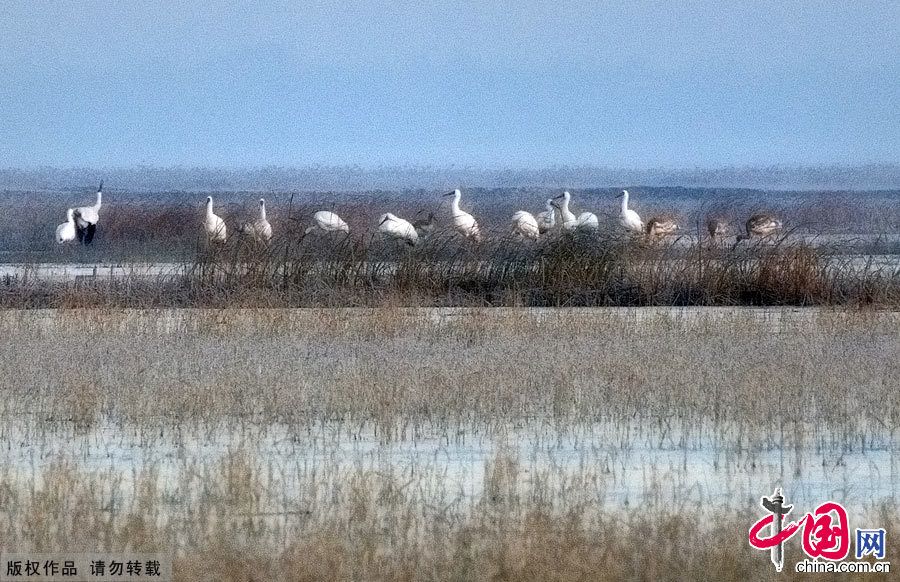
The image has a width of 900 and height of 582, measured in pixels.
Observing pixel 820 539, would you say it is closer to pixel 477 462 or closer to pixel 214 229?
pixel 477 462

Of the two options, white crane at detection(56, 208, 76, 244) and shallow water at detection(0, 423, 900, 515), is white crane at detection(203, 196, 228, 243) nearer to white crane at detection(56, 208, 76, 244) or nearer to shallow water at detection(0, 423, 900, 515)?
white crane at detection(56, 208, 76, 244)

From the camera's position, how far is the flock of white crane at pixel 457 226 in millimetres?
19938

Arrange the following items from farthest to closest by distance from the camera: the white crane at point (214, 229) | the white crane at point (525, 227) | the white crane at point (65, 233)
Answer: the white crane at point (65, 233), the white crane at point (525, 227), the white crane at point (214, 229)

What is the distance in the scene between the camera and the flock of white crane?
19.9 m

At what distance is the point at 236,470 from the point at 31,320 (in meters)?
8.19

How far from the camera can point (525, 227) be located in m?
23.4

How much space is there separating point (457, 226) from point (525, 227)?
226 cm

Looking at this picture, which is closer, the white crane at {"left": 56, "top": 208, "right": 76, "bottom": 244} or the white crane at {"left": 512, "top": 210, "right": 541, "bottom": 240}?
the white crane at {"left": 512, "top": 210, "right": 541, "bottom": 240}

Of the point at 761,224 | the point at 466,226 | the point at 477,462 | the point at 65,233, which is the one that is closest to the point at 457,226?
the point at 466,226

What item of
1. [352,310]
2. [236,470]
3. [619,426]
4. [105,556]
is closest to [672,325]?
[352,310]

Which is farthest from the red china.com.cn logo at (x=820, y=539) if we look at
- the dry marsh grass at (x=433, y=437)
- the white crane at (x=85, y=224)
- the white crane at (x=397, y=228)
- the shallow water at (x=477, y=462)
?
the white crane at (x=85, y=224)

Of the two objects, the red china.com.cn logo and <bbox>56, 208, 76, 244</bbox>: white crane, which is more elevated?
<bbox>56, 208, 76, 244</bbox>: white crane

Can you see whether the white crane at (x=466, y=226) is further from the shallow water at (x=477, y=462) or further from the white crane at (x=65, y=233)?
the shallow water at (x=477, y=462)

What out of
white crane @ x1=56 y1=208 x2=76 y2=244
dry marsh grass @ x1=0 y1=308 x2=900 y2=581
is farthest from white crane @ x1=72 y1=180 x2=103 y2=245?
dry marsh grass @ x1=0 y1=308 x2=900 y2=581
